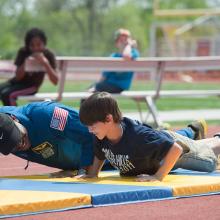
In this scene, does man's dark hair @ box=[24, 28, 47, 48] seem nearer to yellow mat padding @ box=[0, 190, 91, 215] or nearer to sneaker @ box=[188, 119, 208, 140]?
sneaker @ box=[188, 119, 208, 140]

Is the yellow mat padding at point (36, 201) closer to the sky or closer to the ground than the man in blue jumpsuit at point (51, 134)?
closer to the ground

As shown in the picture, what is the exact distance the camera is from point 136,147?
542cm

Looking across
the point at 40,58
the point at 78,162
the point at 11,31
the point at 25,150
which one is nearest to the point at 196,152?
the point at 78,162

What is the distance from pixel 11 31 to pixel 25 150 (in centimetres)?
6270

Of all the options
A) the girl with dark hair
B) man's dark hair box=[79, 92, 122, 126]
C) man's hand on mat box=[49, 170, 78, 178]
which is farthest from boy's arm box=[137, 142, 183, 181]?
the girl with dark hair

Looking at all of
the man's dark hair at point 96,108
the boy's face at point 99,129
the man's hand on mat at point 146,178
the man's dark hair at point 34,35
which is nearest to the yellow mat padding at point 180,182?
the man's hand on mat at point 146,178

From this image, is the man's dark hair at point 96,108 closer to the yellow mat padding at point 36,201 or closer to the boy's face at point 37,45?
the yellow mat padding at point 36,201

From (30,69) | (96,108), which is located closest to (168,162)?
(96,108)

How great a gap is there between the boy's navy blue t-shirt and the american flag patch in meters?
0.29

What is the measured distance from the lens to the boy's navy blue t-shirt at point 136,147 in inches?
213

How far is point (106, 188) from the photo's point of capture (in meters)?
5.07

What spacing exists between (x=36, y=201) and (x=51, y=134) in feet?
3.48

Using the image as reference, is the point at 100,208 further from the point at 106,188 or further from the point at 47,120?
the point at 47,120

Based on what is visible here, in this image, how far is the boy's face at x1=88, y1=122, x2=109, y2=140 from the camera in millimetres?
5250
